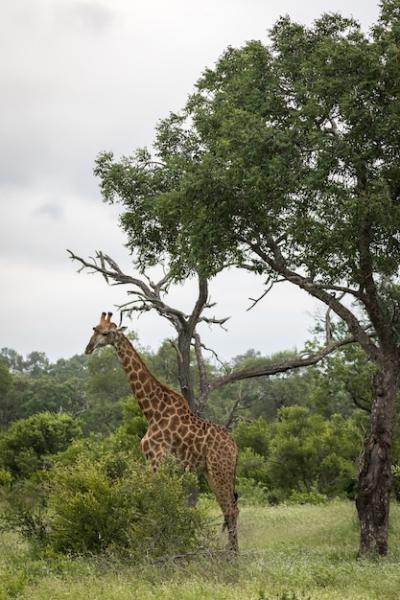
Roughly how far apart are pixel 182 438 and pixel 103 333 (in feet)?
8.70

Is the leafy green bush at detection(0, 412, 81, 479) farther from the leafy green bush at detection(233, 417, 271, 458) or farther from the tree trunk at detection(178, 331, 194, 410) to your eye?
the tree trunk at detection(178, 331, 194, 410)

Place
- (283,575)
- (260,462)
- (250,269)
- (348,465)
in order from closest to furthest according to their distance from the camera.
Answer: (283,575)
(250,269)
(348,465)
(260,462)

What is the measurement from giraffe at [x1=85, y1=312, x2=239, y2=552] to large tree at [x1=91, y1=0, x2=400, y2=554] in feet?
8.79

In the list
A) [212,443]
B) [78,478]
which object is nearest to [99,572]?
[78,478]

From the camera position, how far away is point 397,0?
17.5 metres

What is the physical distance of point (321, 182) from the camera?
16.9 m

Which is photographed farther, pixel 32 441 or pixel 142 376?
pixel 32 441

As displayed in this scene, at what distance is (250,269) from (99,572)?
8.77 metres

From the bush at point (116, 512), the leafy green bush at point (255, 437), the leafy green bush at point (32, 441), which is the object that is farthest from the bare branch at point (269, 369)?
the leafy green bush at point (255, 437)

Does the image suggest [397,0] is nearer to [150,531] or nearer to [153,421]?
[153,421]

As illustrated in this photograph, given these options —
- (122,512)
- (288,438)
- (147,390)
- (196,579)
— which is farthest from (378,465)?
(288,438)

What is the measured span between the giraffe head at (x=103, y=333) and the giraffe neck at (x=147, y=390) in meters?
0.20

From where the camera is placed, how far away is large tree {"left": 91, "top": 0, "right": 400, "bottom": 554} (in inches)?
669

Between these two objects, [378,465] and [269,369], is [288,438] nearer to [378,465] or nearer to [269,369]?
[269,369]
